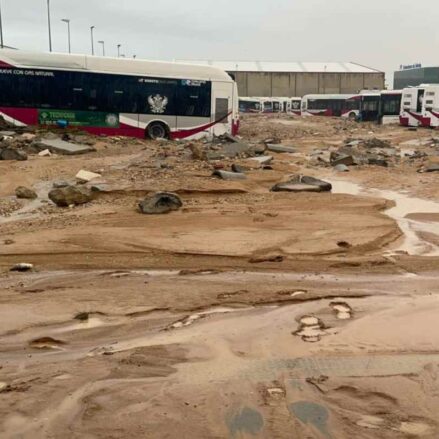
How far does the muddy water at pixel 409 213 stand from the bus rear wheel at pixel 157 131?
33.4ft

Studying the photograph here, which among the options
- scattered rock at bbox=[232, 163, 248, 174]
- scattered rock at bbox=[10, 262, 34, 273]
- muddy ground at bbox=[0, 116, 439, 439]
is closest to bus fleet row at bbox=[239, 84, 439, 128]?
scattered rock at bbox=[232, 163, 248, 174]

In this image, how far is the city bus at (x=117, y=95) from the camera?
71.2 feet

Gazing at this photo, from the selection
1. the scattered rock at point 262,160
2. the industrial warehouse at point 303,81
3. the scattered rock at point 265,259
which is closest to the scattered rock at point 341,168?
the scattered rock at point 262,160

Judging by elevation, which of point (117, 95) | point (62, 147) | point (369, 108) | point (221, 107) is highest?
point (117, 95)

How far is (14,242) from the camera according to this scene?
8594 millimetres

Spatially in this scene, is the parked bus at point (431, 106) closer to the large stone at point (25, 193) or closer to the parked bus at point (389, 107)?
the parked bus at point (389, 107)

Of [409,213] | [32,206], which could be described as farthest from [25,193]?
[409,213]

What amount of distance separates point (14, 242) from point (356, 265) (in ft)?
16.7

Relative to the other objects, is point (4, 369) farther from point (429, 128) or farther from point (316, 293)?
point (429, 128)

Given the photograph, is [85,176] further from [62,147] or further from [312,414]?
[312,414]

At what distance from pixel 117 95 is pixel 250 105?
50.4 metres

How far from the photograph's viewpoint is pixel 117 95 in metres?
22.8

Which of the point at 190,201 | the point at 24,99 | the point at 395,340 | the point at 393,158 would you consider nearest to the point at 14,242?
the point at 190,201

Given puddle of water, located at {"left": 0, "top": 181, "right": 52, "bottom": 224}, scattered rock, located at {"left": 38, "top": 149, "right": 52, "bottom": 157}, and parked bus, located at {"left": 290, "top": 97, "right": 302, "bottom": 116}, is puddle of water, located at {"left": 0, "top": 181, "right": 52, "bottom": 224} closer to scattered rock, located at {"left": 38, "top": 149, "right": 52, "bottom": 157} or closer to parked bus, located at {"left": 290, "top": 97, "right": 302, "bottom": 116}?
scattered rock, located at {"left": 38, "top": 149, "right": 52, "bottom": 157}
